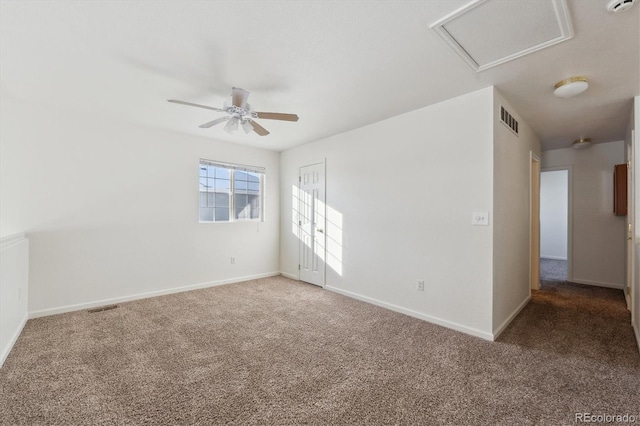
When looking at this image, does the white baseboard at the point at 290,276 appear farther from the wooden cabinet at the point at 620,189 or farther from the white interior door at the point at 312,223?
the wooden cabinet at the point at 620,189

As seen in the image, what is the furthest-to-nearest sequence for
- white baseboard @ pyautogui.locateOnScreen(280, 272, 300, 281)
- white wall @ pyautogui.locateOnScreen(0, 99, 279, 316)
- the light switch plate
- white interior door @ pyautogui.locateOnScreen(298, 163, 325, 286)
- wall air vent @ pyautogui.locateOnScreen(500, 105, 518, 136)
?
white baseboard @ pyautogui.locateOnScreen(280, 272, 300, 281)
white interior door @ pyautogui.locateOnScreen(298, 163, 325, 286)
white wall @ pyautogui.locateOnScreen(0, 99, 279, 316)
wall air vent @ pyautogui.locateOnScreen(500, 105, 518, 136)
the light switch plate

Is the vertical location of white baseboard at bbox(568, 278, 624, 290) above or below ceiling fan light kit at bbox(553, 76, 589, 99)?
below

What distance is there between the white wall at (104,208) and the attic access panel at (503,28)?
13.0ft

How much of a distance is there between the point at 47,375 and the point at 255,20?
118 inches

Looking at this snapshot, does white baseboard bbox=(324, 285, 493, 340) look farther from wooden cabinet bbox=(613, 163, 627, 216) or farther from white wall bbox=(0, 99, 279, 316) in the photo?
wooden cabinet bbox=(613, 163, 627, 216)

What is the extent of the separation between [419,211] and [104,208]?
13.5 feet

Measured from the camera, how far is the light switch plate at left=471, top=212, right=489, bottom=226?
2.82 metres

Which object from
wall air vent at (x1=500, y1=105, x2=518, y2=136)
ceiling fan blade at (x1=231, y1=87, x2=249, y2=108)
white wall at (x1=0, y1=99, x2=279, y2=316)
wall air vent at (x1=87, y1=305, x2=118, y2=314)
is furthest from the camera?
wall air vent at (x1=87, y1=305, x2=118, y2=314)

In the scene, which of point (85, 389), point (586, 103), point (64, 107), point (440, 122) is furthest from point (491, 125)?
point (64, 107)

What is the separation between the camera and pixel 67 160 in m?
3.58

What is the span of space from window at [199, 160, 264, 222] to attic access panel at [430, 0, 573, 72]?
397cm

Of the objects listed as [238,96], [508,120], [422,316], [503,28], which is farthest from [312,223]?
[503,28]

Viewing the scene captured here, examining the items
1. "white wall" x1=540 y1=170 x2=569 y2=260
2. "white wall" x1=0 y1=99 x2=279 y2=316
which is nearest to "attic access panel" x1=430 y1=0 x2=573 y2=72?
"white wall" x1=0 y1=99 x2=279 y2=316

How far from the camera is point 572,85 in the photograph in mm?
2541
